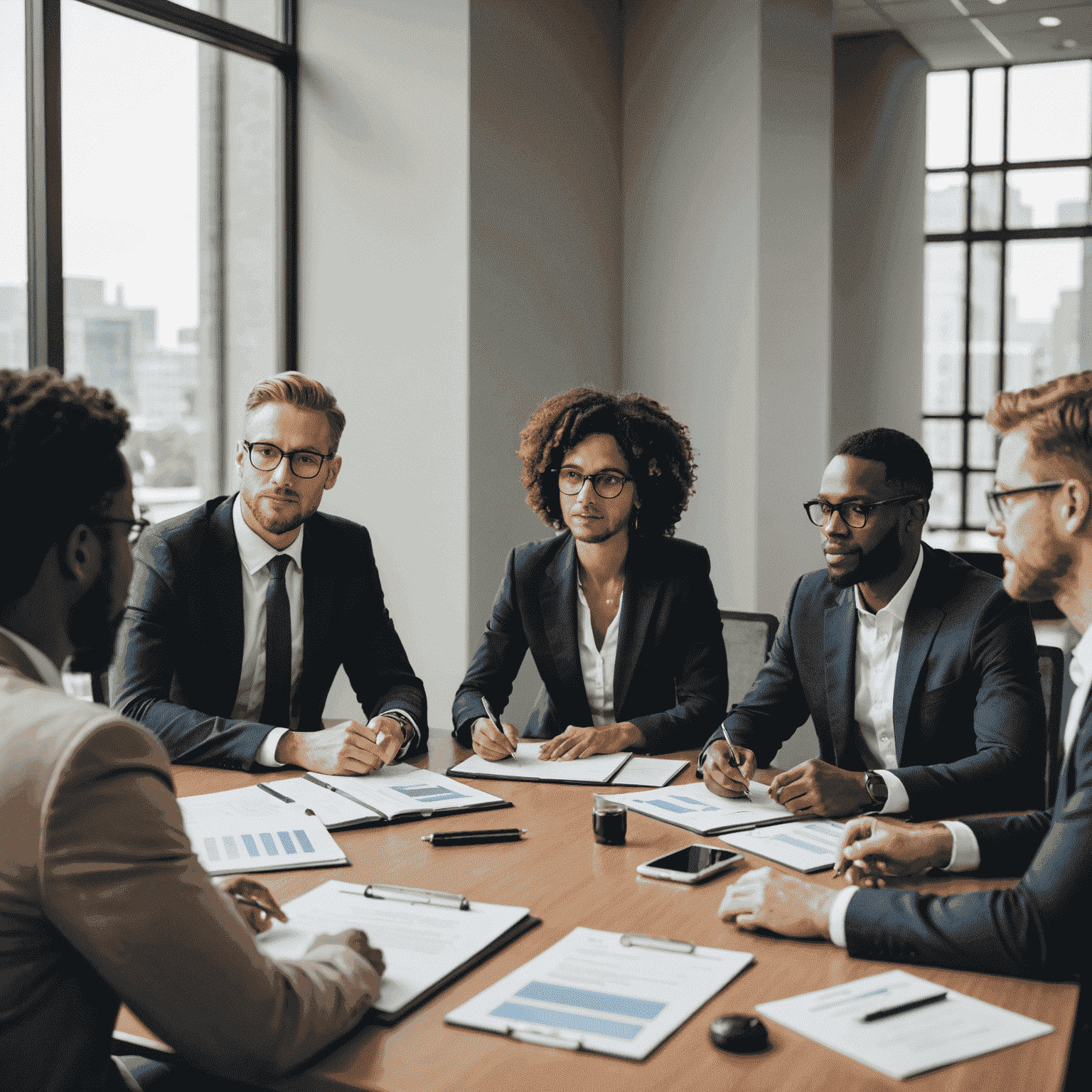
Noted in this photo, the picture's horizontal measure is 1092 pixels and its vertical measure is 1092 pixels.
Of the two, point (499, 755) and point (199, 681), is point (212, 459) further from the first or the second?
point (499, 755)

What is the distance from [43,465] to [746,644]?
101 inches

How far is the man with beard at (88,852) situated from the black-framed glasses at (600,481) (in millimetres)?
1984

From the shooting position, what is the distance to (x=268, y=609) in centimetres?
284

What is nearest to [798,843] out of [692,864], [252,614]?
[692,864]

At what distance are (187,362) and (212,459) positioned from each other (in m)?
0.40

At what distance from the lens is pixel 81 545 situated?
1.20 m

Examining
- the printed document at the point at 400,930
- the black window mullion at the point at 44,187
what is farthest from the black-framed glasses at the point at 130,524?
the black window mullion at the point at 44,187

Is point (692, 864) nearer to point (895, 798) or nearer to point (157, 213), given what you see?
point (895, 798)

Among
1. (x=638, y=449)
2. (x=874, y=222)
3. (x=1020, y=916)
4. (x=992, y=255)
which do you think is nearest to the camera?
(x=1020, y=916)

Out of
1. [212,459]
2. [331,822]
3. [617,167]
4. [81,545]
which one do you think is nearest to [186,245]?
[212,459]

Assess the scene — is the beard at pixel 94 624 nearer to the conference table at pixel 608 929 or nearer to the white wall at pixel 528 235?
the conference table at pixel 608 929

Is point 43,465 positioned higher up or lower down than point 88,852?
higher up

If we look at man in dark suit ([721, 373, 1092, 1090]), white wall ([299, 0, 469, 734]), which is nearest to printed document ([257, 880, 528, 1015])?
man in dark suit ([721, 373, 1092, 1090])

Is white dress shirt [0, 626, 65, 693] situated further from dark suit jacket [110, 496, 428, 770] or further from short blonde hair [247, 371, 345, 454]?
short blonde hair [247, 371, 345, 454]
